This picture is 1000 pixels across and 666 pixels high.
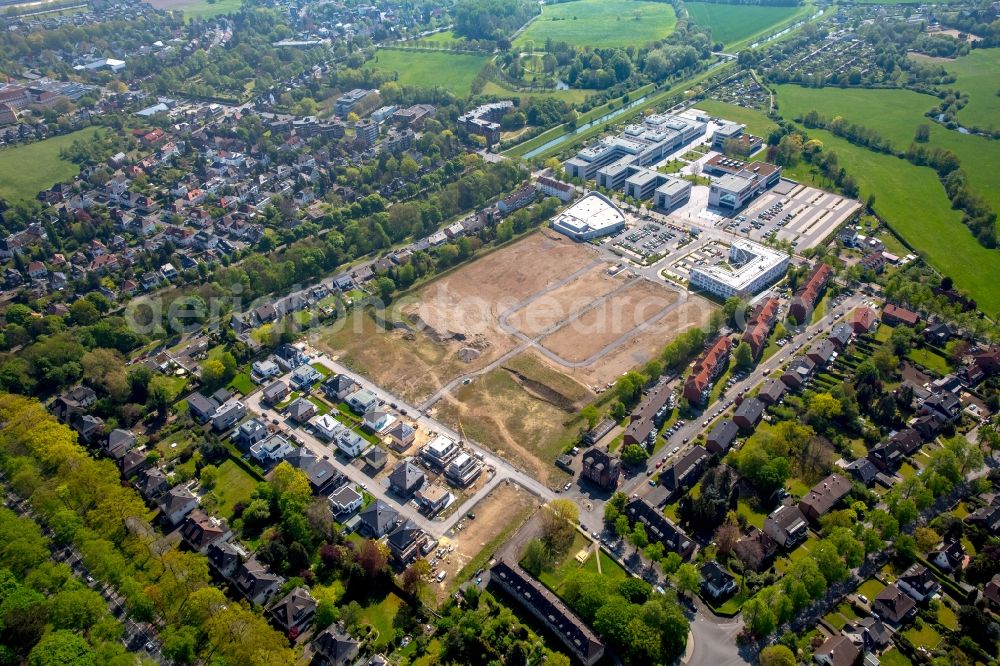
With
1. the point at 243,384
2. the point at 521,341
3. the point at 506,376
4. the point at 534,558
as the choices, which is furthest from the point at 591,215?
Answer: the point at 534,558

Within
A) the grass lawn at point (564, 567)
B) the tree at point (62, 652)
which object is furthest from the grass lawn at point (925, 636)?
the tree at point (62, 652)

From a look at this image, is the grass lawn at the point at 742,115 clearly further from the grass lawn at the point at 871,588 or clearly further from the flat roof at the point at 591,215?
the grass lawn at the point at 871,588

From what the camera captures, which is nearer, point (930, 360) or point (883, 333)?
point (930, 360)

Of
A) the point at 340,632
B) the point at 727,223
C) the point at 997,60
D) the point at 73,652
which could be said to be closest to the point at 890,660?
the point at 340,632

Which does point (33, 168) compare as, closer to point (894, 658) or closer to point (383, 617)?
point (383, 617)

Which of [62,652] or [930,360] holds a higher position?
[62,652]

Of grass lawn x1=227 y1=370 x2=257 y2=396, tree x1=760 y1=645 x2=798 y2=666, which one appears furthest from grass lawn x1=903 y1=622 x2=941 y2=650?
grass lawn x1=227 y1=370 x2=257 y2=396
